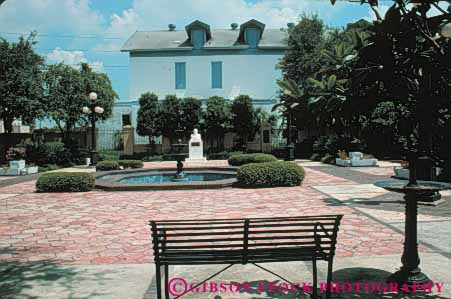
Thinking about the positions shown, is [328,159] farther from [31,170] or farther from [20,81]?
[20,81]

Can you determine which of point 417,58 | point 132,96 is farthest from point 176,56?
point 417,58

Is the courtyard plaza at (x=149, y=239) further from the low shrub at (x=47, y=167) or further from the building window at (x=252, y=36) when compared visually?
the building window at (x=252, y=36)

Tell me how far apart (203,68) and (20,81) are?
1551 cm

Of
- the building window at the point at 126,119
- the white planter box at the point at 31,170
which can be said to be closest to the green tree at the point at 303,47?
the building window at the point at 126,119

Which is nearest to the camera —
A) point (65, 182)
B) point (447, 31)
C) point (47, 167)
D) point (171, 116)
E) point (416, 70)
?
point (447, 31)

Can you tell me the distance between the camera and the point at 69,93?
89.4 ft

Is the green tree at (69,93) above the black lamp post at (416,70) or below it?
above

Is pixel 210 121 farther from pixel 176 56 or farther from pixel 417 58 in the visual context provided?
pixel 417 58

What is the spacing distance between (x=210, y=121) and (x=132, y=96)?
28.9 ft

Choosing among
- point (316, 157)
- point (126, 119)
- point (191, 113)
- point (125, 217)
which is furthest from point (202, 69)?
point (125, 217)

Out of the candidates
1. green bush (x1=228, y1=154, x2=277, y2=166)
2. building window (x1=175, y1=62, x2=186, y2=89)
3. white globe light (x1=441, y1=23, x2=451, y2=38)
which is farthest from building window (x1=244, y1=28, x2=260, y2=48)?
white globe light (x1=441, y1=23, x2=451, y2=38)

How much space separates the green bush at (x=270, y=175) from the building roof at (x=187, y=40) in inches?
948

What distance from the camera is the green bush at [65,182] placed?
13273mm

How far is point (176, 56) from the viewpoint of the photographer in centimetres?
3609
